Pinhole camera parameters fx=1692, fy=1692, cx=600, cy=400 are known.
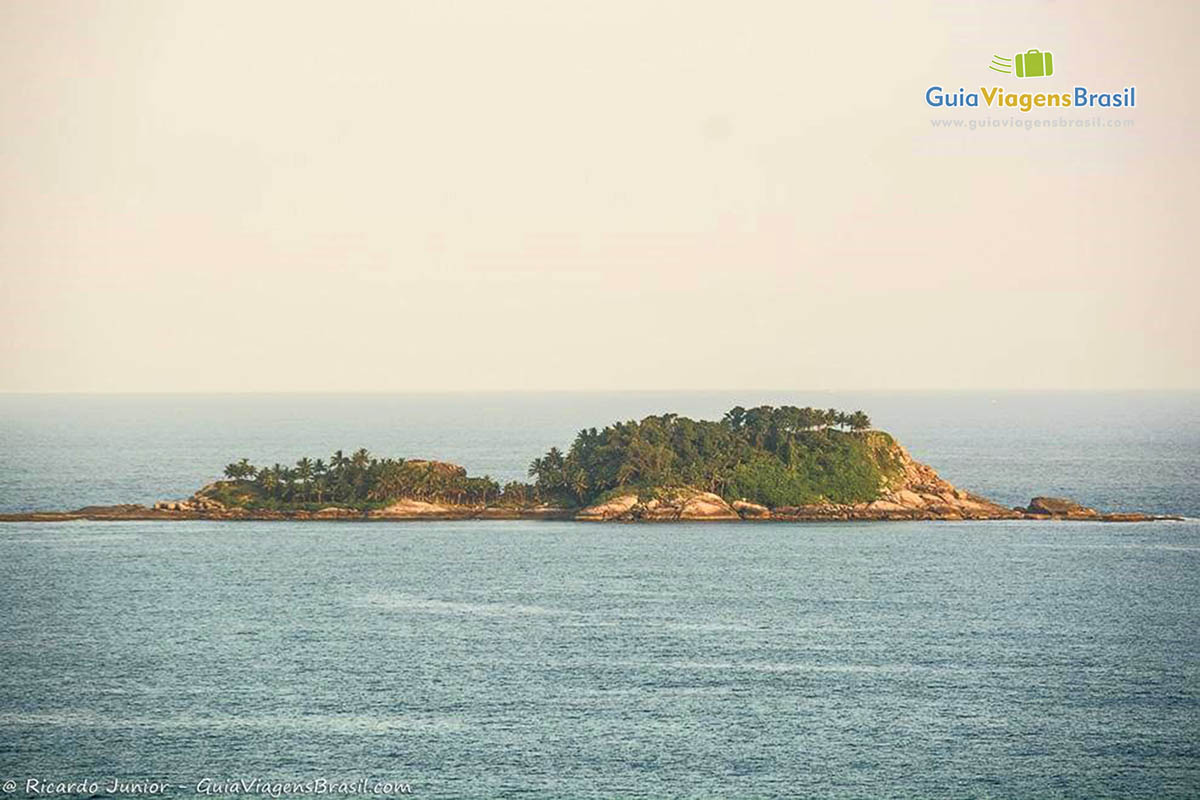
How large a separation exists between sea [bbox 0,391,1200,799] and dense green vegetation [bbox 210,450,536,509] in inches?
764

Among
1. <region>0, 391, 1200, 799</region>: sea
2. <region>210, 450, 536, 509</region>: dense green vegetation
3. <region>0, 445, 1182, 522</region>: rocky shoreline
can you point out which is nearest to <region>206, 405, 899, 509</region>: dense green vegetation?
<region>210, 450, 536, 509</region>: dense green vegetation

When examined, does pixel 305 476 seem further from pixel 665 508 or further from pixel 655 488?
pixel 665 508

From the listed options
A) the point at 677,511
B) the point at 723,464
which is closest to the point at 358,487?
the point at 677,511

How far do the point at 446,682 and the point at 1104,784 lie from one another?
1508 inches

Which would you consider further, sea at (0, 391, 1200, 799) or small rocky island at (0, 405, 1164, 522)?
small rocky island at (0, 405, 1164, 522)

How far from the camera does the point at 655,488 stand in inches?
7131

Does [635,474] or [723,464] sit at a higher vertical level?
[723,464]

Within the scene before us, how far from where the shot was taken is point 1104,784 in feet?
263

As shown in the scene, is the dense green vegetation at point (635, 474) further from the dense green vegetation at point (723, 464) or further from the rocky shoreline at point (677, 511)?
the rocky shoreline at point (677, 511)

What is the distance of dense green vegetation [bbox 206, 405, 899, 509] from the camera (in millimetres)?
182000

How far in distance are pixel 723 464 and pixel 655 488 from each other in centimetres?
825

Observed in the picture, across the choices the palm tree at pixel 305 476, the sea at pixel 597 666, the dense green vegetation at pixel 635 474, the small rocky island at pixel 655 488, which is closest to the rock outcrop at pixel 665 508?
the small rocky island at pixel 655 488

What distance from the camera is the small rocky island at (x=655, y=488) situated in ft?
592

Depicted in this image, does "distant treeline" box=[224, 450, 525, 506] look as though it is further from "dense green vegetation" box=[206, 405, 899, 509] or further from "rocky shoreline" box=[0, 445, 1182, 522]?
"rocky shoreline" box=[0, 445, 1182, 522]
